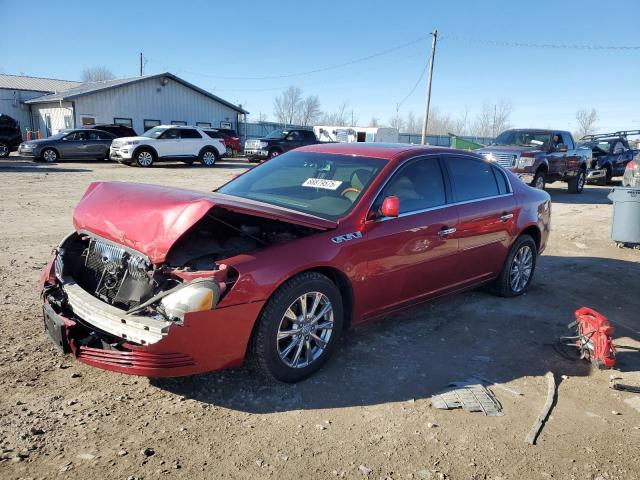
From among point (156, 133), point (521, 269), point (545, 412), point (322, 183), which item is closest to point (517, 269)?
point (521, 269)

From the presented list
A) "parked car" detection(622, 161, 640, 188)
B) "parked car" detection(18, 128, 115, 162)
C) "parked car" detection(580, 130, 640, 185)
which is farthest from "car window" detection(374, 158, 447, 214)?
"parked car" detection(18, 128, 115, 162)

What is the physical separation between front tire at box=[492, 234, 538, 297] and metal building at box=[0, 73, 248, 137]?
28.8 m

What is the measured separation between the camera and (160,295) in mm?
2945

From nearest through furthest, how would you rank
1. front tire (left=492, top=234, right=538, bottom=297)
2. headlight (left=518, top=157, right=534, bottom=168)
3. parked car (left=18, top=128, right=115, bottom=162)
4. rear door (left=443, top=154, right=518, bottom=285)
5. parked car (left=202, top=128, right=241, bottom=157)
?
1. rear door (left=443, top=154, right=518, bottom=285)
2. front tire (left=492, top=234, right=538, bottom=297)
3. headlight (left=518, top=157, right=534, bottom=168)
4. parked car (left=18, top=128, right=115, bottom=162)
5. parked car (left=202, top=128, right=241, bottom=157)

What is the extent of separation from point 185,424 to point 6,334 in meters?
2.00

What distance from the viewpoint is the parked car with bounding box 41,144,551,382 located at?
9.70ft

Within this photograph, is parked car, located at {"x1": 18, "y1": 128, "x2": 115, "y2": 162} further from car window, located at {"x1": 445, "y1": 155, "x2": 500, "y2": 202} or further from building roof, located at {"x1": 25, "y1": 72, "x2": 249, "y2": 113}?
car window, located at {"x1": 445, "y1": 155, "x2": 500, "y2": 202}

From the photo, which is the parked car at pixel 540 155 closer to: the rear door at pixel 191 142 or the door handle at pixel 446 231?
the door handle at pixel 446 231

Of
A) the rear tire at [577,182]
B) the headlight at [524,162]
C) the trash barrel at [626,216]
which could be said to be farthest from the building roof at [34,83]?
the trash barrel at [626,216]

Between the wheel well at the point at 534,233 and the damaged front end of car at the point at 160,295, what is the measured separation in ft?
10.7

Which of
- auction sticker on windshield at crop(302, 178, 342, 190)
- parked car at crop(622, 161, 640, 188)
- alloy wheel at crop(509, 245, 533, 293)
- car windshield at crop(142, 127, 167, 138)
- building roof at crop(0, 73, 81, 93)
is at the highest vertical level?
building roof at crop(0, 73, 81, 93)

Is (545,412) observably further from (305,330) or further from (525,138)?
(525,138)

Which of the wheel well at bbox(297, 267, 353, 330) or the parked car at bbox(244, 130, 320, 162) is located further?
the parked car at bbox(244, 130, 320, 162)

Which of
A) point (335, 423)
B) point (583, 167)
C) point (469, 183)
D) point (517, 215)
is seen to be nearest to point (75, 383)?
point (335, 423)
